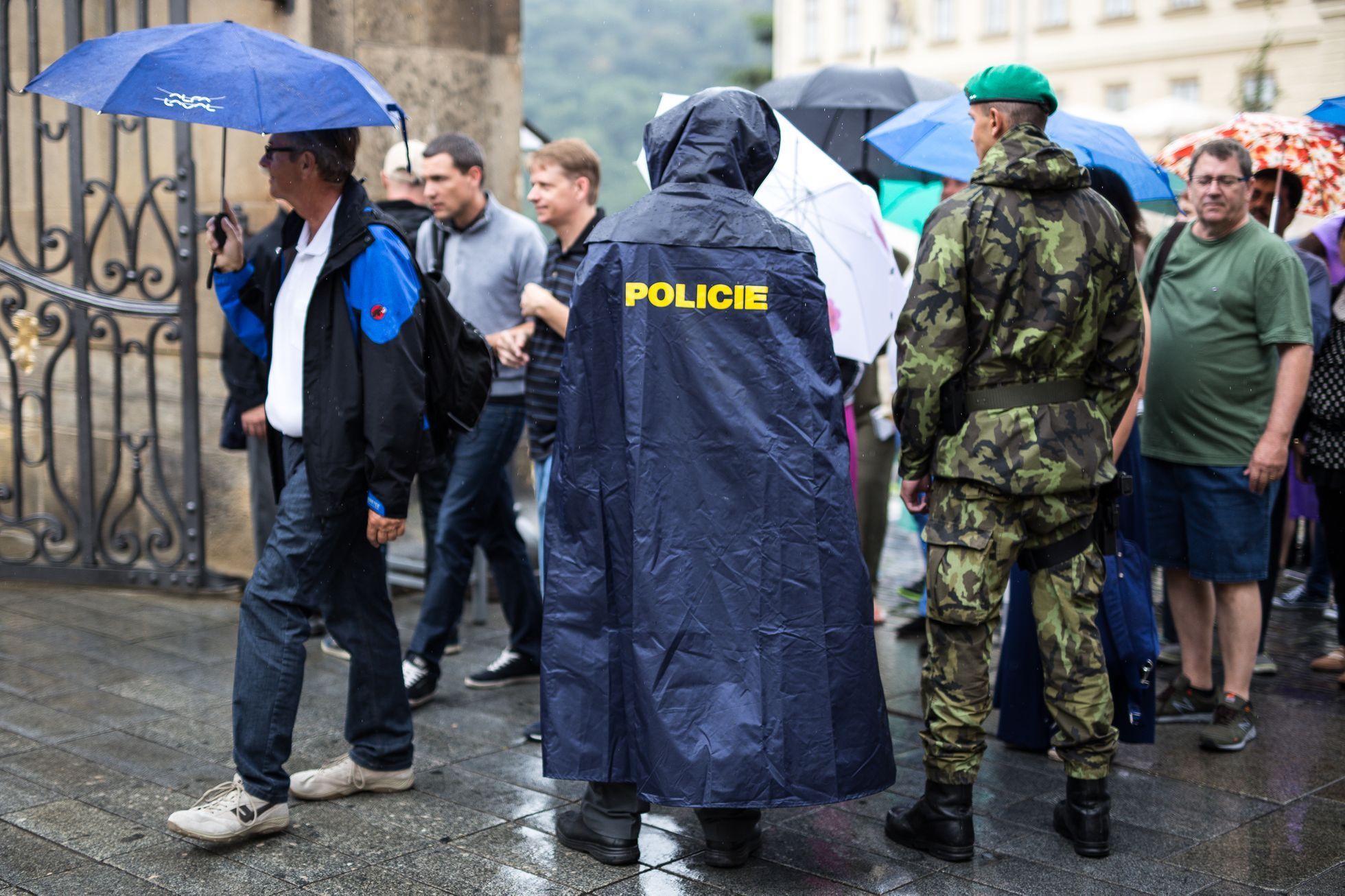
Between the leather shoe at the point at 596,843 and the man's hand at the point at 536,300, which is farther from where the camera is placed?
the man's hand at the point at 536,300

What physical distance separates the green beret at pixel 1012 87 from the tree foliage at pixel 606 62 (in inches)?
159

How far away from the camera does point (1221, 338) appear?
5148 millimetres

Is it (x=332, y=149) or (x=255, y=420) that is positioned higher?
(x=332, y=149)

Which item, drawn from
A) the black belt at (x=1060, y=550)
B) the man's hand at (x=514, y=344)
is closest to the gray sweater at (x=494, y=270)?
the man's hand at (x=514, y=344)

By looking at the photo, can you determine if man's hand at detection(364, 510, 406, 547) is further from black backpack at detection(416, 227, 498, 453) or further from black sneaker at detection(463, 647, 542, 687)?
black sneaker at detection(463, 647, 542, 687)

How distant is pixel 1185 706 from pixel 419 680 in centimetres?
285

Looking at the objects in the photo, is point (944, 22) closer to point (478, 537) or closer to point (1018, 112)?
point (478, 537)

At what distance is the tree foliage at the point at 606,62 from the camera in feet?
43.5

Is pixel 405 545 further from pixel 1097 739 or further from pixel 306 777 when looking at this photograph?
pixel 1097 739

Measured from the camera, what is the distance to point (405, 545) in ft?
24.3

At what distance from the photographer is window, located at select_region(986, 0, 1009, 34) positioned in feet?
137

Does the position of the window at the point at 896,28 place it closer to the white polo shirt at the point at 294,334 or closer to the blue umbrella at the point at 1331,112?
the blue umbrella at the point at 1331,112

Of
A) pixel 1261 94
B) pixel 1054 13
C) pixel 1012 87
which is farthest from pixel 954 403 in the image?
pixel 1054 13

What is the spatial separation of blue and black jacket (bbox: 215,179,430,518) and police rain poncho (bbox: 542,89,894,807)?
52 centimetres
